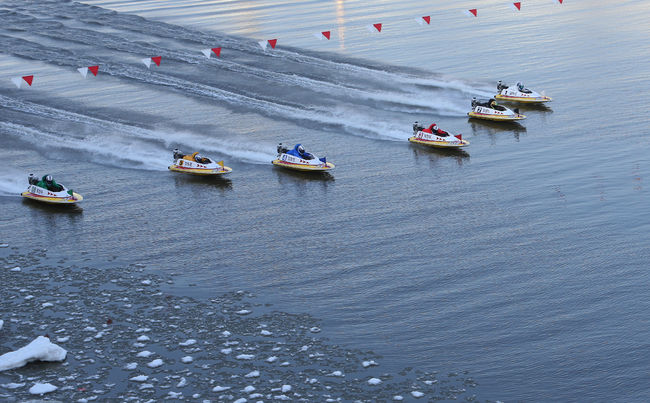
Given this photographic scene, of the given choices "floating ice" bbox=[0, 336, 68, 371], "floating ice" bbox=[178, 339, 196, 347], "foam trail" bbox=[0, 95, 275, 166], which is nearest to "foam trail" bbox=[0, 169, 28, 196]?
"foam trail" bbox=[0, 95, 275, 166]

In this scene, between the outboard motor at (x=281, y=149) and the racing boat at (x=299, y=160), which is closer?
the racing boat at (x=299, y=160)

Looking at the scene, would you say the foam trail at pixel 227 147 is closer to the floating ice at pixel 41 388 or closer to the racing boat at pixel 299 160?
the racing boat at pixel 299 160

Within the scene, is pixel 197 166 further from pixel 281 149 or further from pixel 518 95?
pixel 518 95

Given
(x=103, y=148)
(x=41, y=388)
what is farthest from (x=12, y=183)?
(x=41, y=388)

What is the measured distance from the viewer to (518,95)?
3241 inches

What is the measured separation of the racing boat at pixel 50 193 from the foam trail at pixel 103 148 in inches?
329

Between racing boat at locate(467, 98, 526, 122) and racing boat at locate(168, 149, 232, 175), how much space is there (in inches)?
1000

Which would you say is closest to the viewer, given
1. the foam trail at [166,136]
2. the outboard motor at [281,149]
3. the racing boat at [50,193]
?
the racing boat at [50,193]

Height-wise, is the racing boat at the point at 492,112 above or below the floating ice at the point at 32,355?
above

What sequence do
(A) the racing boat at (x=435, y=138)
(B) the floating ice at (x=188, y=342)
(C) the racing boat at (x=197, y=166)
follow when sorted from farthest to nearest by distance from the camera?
(A) the racing boat at (x=435, y=138), (C) the racing boat at (x=197, y=166), (B) the floating ice at (x=188, y=342)

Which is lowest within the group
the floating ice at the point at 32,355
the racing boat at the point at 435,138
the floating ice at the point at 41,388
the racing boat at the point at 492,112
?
the floating ice at the point at 41,388

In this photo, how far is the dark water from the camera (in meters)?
43.2

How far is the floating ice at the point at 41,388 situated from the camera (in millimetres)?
37812

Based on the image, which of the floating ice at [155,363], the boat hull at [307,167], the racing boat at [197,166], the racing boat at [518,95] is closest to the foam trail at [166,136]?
the boat hull at [307,167]
